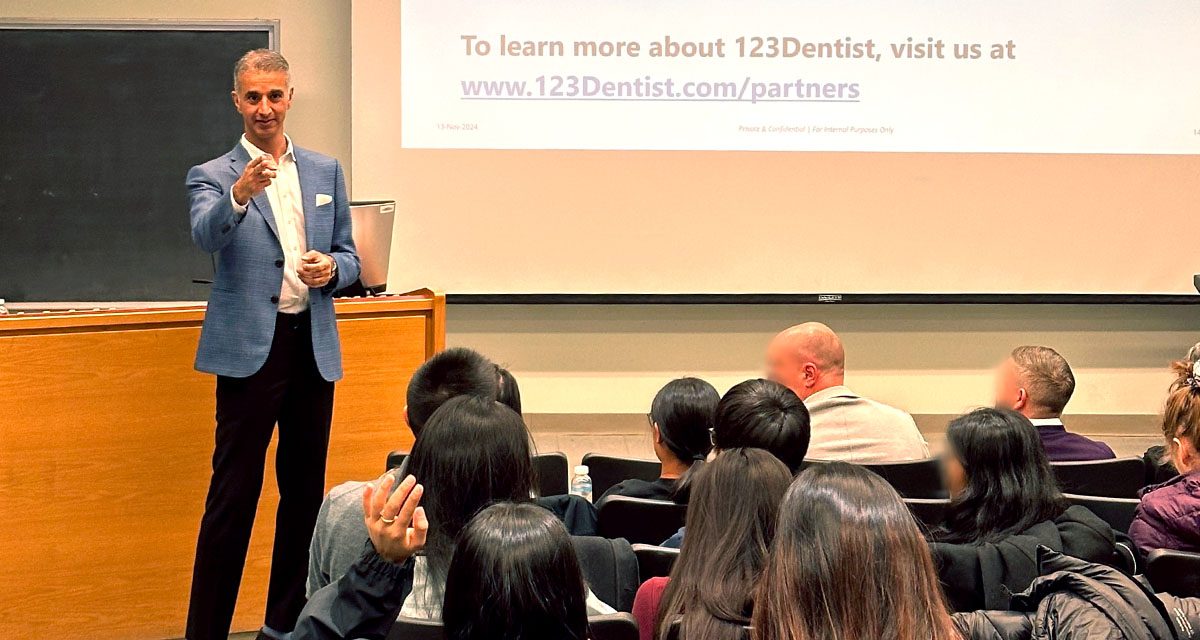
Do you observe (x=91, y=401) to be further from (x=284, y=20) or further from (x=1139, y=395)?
(x=1139, y=395)

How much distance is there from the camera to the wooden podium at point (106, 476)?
118 inches

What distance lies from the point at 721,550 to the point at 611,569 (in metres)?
0.33

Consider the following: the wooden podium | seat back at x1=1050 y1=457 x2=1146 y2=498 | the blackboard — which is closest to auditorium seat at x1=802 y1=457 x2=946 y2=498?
seat back at x1=1050 y1=457 x2=1146 y2=498

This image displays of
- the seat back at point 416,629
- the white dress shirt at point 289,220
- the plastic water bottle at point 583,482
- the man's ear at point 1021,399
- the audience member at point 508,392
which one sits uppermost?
the white dress shirt at point 289,220

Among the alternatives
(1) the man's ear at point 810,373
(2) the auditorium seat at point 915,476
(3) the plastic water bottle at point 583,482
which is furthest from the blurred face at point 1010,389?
(3) the plastic water bottle at point 583,482

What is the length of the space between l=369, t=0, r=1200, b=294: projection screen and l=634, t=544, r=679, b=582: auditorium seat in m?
3.65

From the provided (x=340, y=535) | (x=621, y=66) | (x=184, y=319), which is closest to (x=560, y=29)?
(x=621, y=66)

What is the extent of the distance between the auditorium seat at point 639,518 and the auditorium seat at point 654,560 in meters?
0.29

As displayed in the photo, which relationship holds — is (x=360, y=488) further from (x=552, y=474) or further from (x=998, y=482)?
(x=998, y=482)

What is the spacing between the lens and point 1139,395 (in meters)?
6.02

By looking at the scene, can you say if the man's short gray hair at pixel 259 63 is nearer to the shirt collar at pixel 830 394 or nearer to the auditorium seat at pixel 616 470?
the auditorium seat at pixel 616 470

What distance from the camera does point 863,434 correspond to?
315 centimetres

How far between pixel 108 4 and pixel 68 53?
0.96 ft

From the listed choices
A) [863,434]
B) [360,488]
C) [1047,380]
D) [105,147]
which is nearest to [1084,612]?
[360,488]
